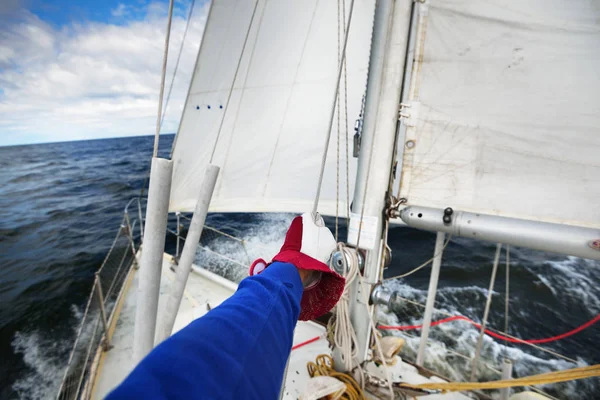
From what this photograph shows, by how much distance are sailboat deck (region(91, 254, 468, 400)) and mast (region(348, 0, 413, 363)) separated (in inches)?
34.1

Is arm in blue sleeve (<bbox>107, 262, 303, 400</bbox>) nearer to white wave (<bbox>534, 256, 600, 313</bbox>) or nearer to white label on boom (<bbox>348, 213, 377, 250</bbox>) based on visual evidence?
white label on boom (<bbox>348, 213, 377, 250</bbox>)

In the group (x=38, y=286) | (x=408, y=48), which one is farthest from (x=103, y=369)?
(x=38, y=286)

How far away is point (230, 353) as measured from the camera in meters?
0.51

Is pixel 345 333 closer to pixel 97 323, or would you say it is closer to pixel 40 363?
pixel 97 323

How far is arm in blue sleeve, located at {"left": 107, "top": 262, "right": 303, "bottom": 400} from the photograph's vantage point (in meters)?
0.39

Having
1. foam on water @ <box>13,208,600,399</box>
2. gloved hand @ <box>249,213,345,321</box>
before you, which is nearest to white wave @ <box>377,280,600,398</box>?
foam on water @ <box>13,208,600,399</box>

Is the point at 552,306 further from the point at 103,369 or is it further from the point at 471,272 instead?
the point at 103,369

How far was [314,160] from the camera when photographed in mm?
2873

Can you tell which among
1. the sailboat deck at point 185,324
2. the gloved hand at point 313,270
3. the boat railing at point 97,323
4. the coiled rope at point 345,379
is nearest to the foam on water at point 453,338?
the boat railing at point 97,323

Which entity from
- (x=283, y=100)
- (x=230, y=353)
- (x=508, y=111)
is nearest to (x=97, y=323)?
(x=283, y=100)

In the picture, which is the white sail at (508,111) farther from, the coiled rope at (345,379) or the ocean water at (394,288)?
the ocean water at (394,288)

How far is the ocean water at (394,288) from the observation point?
4.29 m

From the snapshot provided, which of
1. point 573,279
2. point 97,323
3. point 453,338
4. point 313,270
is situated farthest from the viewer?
point 573,279

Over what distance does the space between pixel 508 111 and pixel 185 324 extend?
3.25 meters
